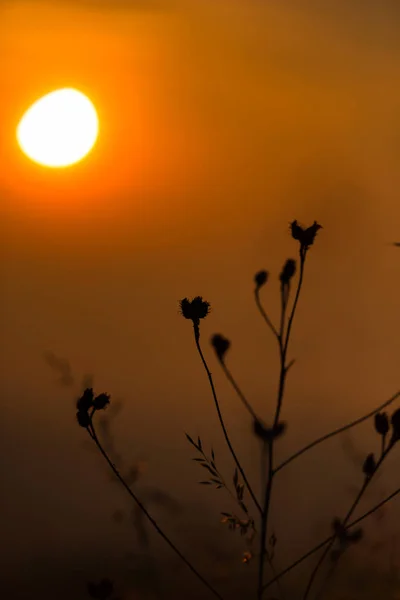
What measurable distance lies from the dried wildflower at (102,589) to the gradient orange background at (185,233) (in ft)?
0.30

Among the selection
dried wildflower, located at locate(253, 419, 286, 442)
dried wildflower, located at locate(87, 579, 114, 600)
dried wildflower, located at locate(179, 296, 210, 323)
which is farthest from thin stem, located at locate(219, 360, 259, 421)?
dried wildflower, located at locate(87, 579, 114, 600)

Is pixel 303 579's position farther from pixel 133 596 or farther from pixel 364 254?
pixel 364 254

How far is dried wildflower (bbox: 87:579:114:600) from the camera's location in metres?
0.99

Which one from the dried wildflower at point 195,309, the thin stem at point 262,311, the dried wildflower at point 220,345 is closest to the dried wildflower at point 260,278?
the thin stem at point 262,311

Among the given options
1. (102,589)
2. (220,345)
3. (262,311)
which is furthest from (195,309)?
(102,589)

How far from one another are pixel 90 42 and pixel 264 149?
0.41 metres

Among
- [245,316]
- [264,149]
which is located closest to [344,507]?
[245,316]

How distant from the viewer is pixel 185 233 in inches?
46.5

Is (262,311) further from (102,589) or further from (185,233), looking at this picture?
(102,589)

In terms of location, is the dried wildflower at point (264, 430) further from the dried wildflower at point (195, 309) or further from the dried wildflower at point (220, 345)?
the dried wildflower at point (195, 309)

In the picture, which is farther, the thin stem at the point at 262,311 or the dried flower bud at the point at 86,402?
the thin stem at the point at 262,311

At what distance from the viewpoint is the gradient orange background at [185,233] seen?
1.12 metres

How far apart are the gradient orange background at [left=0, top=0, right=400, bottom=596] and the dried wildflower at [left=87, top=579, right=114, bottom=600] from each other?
0.09 m

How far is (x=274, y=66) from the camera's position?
124cm
